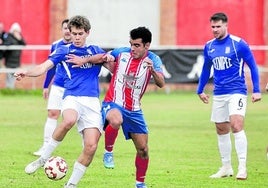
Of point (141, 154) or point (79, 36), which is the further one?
point (141, 154)

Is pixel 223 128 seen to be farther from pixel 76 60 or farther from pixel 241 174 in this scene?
pixel 76 60

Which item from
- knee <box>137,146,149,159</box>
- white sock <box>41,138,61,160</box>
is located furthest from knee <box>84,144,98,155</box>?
white sock <box>41,138,61,160</box>

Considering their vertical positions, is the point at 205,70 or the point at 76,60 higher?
the point at 76,60

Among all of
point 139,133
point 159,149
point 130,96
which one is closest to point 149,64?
point 130,96

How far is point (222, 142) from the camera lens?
15.2 meters

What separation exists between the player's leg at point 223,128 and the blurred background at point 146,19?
2373 centimetres

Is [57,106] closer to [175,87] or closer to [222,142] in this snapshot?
[222,142]

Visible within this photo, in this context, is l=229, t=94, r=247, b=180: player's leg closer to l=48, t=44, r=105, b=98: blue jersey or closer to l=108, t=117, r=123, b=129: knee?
l=108, t=117, r=123, b=129: knee

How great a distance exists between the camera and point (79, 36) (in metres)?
13.0

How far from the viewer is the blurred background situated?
4016 cm

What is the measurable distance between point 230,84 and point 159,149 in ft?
15.1

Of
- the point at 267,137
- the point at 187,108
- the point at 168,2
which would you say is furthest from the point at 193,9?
the point at 267,137

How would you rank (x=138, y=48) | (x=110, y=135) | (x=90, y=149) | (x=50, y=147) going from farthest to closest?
(x=110, y=135)
(x=50, y=147)
(x=138, y=48)
(x=90, y=149)

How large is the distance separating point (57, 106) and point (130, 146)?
3015 millimetres
